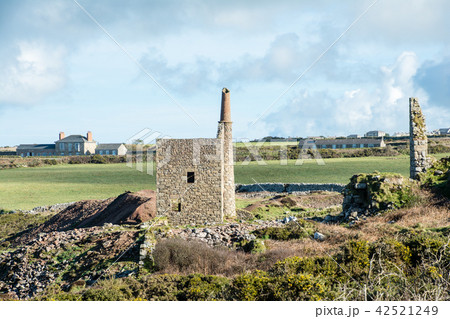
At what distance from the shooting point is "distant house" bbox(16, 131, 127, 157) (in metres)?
114

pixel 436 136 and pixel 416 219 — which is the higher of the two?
pixel 436 136

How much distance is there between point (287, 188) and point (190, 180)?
27355 mm

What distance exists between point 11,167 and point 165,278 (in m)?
96.8

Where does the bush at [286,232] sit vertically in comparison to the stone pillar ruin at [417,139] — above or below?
below

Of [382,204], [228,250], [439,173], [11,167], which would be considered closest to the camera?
[228,250]

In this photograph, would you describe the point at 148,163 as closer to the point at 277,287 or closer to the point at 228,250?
the point at 228,250

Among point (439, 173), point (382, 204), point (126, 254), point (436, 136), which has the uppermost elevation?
point (436, 136)

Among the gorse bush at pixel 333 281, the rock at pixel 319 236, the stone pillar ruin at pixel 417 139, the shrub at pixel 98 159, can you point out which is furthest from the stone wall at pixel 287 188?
the shrub at pixel 98 159

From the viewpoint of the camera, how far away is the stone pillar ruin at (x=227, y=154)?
2311 cm

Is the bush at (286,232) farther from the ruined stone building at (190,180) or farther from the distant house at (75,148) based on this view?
the distant house at (75,148)

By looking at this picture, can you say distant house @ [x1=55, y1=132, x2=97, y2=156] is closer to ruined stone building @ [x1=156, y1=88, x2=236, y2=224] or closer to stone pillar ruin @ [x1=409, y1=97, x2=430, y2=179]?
ruined stone building @ [x1=156, y1=88, x2=236, y2=224]

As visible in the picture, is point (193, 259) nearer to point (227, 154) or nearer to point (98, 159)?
point (227, 154)
